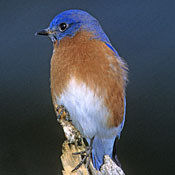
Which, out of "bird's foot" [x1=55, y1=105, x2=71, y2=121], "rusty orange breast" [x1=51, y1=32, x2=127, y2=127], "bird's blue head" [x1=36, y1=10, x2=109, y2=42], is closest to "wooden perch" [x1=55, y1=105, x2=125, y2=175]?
"bird's foot" [x1=55, y1=105, x2=71, y2=121]

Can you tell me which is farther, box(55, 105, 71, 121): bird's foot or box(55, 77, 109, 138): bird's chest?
box(55, 105, 71, 121): bird's foot

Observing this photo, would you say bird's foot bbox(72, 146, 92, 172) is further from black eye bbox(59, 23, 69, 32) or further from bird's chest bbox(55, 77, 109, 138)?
black eye bbox(59, 23, 69, 32)

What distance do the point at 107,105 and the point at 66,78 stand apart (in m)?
0.35

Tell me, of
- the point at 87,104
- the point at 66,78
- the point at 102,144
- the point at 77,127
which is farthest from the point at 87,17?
the point at 102,144

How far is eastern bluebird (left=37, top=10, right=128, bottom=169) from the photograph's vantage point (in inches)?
84.5

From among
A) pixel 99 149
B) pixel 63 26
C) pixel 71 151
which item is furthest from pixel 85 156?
pixel 63 26

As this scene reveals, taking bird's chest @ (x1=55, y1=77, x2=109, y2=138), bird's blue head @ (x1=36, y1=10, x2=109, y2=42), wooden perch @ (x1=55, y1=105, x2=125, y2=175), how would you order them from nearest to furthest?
wooden perch @ (x1=55, y1=105, x2=125, y2=175) → bird's chest @ (x1=55, y1=77, x2=109, y2=138) → bird's blue head @ (x1=36, y1=10, x2=109, y2=42)

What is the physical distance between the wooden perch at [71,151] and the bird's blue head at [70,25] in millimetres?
555

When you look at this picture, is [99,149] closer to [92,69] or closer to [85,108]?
[85,108]

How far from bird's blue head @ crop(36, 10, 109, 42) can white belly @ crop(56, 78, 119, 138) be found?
41 cm

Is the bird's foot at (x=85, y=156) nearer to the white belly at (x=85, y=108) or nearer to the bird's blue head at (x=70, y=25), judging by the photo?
the white belly at (x=85, y=108)

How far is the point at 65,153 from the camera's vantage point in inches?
85.7

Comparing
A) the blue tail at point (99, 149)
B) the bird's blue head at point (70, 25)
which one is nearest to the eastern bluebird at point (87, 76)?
the bird's blue head at point (70, 25)

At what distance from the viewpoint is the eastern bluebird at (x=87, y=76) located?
2.15 m
